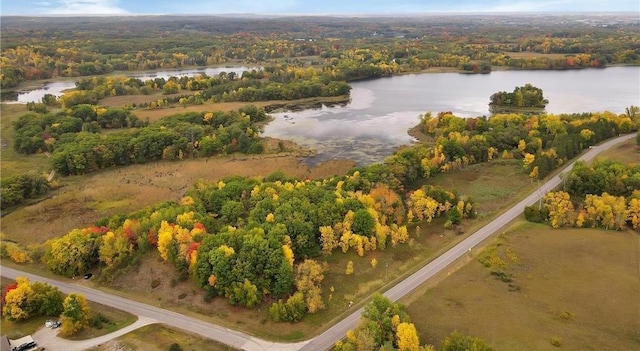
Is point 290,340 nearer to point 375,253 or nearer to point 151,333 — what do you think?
point 151,333

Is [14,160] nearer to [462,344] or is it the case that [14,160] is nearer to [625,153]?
[462,344]

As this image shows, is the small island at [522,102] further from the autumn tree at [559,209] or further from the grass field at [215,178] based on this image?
the autumn tree at [559,209]

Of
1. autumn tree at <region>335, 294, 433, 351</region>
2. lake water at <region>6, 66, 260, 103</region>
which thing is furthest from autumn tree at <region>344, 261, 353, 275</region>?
lake water at <region>6, 66, 260, 103</region>

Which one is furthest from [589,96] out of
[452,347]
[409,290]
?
[452,347]

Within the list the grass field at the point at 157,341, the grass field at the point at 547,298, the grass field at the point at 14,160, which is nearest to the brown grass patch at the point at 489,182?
the grass field at the point at 547,298

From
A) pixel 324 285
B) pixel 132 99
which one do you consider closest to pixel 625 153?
pixel 324 285

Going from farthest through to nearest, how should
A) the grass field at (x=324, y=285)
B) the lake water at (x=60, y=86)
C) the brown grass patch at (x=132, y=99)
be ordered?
the lake water at (x=60, y=86) < the brown grass patch at (x=132, y=99) < the grass field at (x=324, y=285)
